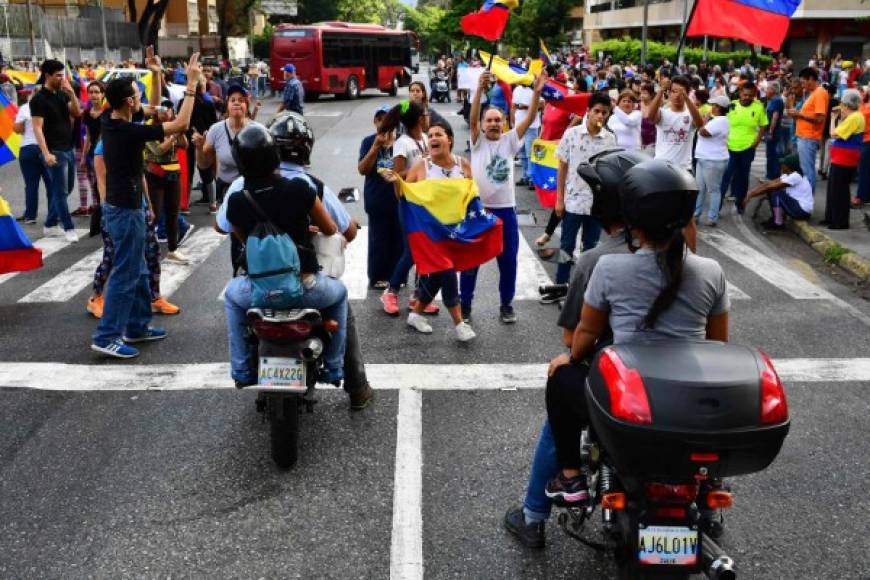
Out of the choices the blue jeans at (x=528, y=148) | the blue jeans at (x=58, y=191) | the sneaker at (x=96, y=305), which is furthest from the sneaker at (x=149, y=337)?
the blue jeans at (x=528, y=148)

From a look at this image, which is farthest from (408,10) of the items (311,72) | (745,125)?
(745,125)

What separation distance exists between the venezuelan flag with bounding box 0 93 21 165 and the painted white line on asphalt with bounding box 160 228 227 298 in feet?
6.59

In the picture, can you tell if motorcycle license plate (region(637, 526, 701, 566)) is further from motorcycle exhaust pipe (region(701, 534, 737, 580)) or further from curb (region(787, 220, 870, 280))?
curb (region(787, 220, 870, 280))

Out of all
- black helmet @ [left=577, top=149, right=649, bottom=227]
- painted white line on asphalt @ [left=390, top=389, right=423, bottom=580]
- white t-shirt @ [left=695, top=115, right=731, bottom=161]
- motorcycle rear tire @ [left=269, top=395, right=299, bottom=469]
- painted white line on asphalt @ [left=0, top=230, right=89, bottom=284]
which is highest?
black helmet @ [left=577, top=149, right=649, bottom=227]

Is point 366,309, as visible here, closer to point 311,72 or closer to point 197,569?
point 197,569

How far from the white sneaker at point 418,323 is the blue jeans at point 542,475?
3282mm

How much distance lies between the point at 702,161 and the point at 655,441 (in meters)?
9.22

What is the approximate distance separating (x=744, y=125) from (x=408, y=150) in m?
6.63

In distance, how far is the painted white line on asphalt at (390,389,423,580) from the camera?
3852mm

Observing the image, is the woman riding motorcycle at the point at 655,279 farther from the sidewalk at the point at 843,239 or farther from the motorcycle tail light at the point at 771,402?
the sidewalk at the point at 843,239

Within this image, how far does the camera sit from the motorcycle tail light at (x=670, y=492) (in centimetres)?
300

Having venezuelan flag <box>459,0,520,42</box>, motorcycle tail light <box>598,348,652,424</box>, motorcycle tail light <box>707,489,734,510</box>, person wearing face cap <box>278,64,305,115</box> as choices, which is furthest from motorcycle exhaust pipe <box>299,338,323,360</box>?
person wearing face cap <box>278,64,305,115</box>

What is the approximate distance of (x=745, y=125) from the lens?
39.9 feet

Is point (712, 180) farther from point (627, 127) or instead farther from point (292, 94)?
point (292, 94)
